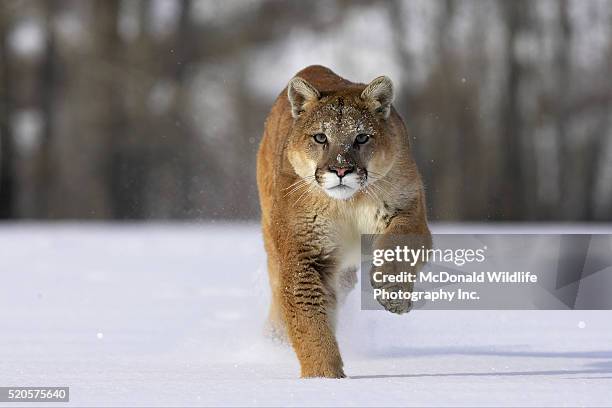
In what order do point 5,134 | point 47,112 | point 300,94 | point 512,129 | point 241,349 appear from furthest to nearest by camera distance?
A: point 47,112
point 5,134
point 512,129
point 241,349
point 300,94

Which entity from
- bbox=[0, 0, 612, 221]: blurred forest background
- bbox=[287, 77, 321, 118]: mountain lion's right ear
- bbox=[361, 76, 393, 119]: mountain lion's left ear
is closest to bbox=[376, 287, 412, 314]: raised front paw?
bbox=[361, 76, 393, 119]: mountain lion's left ear

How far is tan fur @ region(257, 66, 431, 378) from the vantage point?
5.63 m

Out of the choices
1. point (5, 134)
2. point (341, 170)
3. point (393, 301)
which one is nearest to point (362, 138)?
point (341, 170)

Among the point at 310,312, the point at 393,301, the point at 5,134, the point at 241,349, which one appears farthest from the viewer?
the point at 5,134

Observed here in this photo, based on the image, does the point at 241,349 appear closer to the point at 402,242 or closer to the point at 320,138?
the point at 402,242

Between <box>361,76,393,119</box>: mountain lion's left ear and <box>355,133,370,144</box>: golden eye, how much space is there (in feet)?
0.79

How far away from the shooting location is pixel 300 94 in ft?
19.9

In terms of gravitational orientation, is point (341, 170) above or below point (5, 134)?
above

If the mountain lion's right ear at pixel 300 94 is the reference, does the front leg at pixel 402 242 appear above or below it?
below

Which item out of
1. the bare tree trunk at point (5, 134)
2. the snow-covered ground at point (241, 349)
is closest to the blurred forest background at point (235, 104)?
the bare tree trunk at point (5, 134)

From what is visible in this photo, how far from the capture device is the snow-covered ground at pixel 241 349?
4676 mm

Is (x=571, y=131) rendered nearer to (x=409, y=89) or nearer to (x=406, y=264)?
(x=409, y=89)

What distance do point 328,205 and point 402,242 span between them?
0.42m

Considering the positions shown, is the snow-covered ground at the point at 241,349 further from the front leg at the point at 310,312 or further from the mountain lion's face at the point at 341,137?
the mountain lion's face at the point at 341,137
